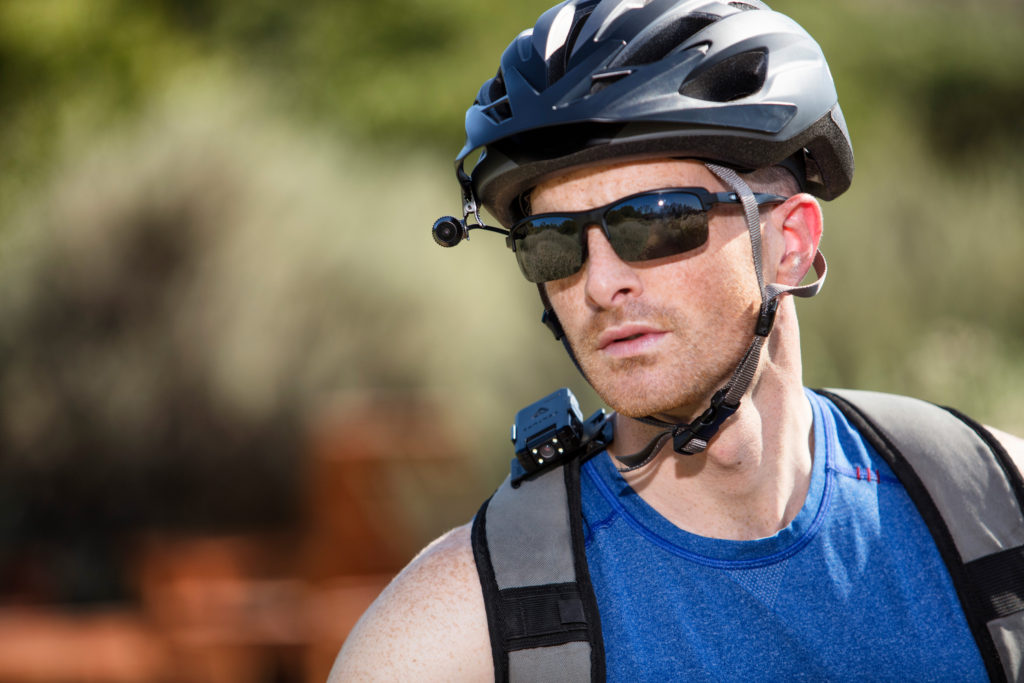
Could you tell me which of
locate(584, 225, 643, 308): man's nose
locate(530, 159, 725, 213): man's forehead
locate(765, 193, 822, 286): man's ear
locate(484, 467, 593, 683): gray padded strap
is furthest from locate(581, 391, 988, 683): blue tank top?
locate(530, 159, 725, 213): man's forehead

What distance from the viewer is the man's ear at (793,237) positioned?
267 cm

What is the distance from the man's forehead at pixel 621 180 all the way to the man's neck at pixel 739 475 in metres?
0.59

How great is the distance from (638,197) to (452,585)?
1040 mm

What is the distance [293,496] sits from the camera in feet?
28.9

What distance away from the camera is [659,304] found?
8.09ft

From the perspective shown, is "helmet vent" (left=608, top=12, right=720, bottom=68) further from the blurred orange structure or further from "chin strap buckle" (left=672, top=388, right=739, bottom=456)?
the blurred orange structure

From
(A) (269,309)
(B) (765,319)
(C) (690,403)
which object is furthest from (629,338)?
(A) (269,309)

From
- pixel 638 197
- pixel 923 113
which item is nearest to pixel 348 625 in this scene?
pixel 638 197

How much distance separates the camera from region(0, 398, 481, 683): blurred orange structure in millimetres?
6203

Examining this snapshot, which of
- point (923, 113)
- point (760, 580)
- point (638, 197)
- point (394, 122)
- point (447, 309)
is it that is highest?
point (394, 122)

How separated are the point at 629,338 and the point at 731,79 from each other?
789mm

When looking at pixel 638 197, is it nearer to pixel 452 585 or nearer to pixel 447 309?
pixel 452 585

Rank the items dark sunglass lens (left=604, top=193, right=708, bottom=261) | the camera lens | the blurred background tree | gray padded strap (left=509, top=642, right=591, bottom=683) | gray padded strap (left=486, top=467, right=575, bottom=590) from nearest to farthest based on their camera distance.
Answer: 1. gray padded strap (left=509, top=642, right=591, bottom=683)
2. gray padded strap (left=486, top=467, right=575, bottom=590)
3. dark sunglass lens (left=604, top=193, right=708, bottom=261)
4. the camera lens
5. the blurred background tree

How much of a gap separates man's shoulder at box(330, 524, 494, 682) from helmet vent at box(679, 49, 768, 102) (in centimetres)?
133
